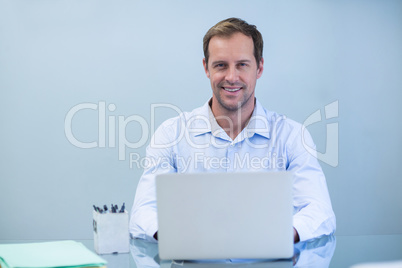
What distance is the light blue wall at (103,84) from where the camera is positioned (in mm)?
3775

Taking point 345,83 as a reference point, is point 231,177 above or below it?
below

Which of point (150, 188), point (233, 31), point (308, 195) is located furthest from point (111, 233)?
point (233, 31)

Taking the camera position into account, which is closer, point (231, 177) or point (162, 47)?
point (231, 177)

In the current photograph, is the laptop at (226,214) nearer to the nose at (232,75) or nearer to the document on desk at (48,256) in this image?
the document on desk at (48,256)

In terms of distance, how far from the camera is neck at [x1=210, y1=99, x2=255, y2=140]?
262cm

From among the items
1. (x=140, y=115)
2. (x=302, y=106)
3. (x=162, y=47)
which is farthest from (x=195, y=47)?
(x=302, y=106)

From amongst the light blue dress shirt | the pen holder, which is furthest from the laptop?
the light blue dress shirt

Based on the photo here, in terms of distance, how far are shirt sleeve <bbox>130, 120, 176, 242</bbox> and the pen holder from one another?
0.24 m

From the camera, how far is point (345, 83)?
3889mm

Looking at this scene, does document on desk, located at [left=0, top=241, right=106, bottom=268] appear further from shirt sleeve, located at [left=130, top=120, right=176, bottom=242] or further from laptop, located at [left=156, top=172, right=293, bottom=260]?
shirt sleeve, located at [left=130, top=120, right=176, bottom=242]

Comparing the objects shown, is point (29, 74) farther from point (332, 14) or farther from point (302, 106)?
point (332, 14)

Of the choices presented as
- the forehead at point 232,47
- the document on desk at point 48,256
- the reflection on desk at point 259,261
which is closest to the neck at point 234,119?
the forehead at point 232,47

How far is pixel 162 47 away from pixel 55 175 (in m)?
1.20

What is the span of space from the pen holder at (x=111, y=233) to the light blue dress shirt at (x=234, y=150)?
0.50 metres
